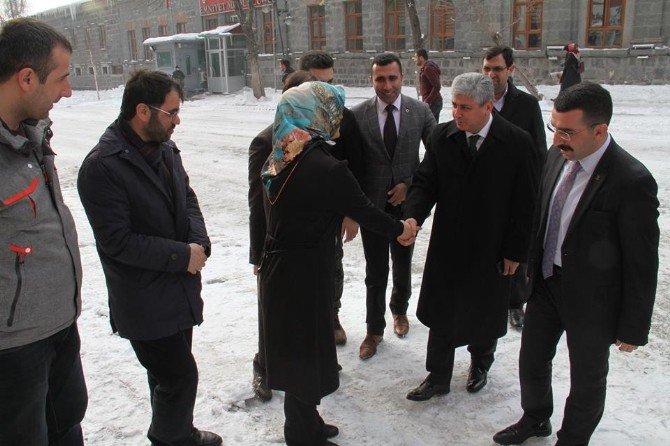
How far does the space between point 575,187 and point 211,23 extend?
31.8 meters

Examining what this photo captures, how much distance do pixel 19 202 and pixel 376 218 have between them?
1.46 meters

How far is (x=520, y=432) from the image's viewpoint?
2.93 meters

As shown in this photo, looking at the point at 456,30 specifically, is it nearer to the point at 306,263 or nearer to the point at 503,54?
the point at 503,54

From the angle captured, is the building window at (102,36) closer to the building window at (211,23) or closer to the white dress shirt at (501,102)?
the building window at (211,23)

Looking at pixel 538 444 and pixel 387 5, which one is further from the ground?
pixel 387 5

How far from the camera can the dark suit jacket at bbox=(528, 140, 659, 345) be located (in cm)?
239

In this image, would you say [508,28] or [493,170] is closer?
[493,170]

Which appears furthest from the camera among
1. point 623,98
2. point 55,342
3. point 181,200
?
point 623,98

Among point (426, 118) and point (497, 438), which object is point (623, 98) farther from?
point (497, 438)

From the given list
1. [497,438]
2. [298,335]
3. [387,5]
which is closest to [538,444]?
[497,438]

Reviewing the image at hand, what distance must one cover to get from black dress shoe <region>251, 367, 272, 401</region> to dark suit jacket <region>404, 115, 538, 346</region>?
1048 millimetres

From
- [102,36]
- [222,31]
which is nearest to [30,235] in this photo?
[222,31]

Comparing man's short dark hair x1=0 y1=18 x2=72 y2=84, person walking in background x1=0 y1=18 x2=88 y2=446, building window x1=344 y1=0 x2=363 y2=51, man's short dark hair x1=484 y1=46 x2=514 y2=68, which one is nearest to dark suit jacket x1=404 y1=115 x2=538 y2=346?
man's short dark hair x1=484 y1=46 x2=514 y2=68

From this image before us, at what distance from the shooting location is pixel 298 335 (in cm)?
266
